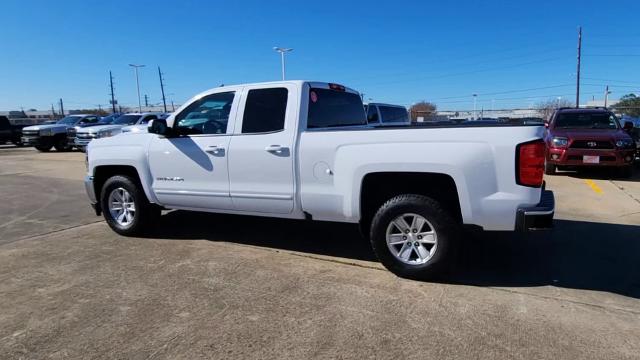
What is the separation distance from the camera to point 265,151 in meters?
4.79

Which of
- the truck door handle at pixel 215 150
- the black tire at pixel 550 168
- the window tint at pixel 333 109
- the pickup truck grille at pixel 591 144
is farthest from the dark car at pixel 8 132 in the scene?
the pickup truck grille at pixel 591 144

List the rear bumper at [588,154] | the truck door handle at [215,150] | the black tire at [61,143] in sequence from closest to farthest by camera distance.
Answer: the truck door handle at [215,150] → the rear bumper at [588,154] → the black tire at [61,143]

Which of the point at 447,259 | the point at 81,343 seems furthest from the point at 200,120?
the point at 447,259

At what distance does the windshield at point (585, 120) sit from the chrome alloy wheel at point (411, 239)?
29.7 feet

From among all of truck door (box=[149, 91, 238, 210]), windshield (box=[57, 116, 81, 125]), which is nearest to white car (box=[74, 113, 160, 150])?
windshield (box=[57, 116, 81, 125])

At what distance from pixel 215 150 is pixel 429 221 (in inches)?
98.2

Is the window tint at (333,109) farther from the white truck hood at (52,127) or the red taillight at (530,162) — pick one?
the white truck hood at (52,127)

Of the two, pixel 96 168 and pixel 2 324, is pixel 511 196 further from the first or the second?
pixel 96 168

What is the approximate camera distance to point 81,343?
3.23m

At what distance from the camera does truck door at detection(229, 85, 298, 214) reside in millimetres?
4711

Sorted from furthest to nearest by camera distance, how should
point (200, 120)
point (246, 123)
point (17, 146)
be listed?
point (17, 146) → point (200, 120) → point (246, 123)

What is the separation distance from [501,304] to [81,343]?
10.7ft

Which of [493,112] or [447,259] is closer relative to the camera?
[447,259]

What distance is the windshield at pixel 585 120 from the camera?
1140 cm
